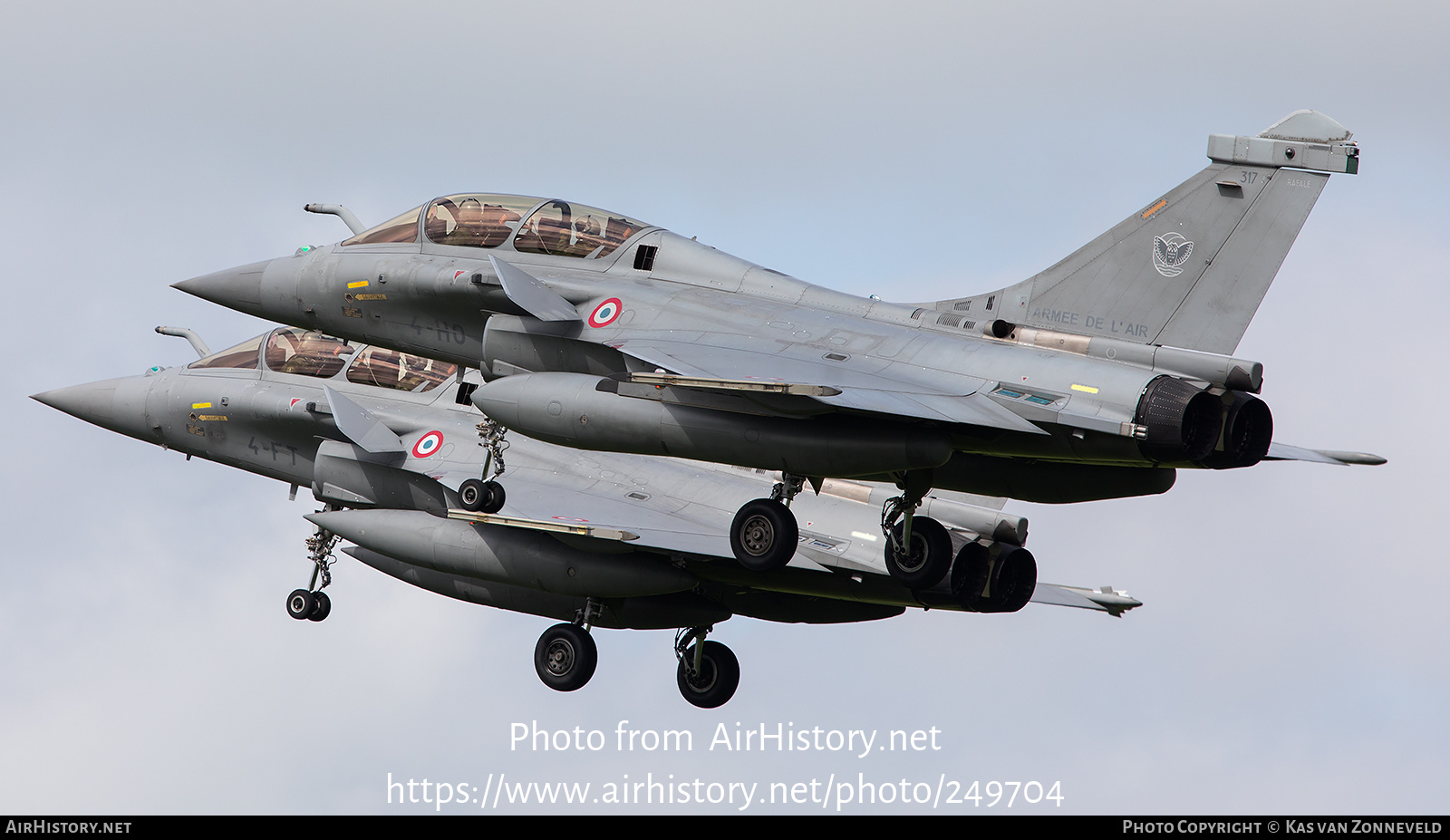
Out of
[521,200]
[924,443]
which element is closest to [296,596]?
[521,200]

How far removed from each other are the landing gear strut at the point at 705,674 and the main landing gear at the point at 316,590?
15.8 ft

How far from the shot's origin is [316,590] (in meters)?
26.1

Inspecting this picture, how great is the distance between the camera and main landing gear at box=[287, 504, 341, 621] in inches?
1021

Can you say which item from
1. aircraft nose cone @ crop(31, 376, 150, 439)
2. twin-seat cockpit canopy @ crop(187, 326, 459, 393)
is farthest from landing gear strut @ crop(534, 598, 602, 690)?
aircraft nose cone @ crop(31, 376, 150, 439)

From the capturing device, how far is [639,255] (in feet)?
70.7

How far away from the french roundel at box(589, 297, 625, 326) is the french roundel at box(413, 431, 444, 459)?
5240mm

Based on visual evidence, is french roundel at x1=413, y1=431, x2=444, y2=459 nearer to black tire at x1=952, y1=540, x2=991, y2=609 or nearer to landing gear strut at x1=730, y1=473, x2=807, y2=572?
landing gear strut at x1=730, y1=473, x2=807, y2=572

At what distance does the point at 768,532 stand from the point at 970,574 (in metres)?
3.18

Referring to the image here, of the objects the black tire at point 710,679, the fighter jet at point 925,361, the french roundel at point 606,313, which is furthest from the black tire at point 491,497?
the black tire at point 710,679

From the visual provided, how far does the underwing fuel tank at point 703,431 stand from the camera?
1842 centimetres

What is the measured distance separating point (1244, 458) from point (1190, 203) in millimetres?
2610

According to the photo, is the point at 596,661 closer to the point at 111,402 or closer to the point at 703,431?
the point at 703,431

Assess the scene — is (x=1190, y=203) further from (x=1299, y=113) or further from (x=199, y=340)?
(x=199, y=340)

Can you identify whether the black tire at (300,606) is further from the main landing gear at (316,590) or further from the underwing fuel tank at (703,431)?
the underwing fuel tank at (703,431)
